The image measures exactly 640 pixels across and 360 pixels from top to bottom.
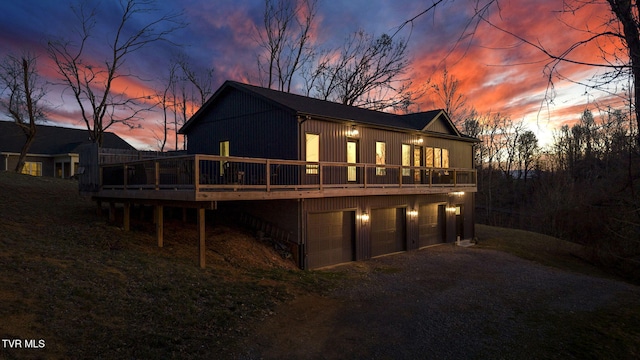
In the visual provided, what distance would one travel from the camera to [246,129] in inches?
640

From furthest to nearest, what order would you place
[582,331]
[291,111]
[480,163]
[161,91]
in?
1. [480,163]
2. [161,91]
3. [291,111]
4. [582,331]

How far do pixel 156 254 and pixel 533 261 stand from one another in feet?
56.2

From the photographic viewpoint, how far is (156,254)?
435 inches

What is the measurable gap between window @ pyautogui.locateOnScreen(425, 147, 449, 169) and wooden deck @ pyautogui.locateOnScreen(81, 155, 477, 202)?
2.37 m

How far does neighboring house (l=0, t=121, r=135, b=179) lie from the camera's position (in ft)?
98.6

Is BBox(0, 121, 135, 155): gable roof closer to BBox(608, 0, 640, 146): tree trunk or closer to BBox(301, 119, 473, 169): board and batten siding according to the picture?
BBox(301, 119, 473, 169): board and batten siding

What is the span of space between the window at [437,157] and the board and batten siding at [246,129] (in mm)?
9388

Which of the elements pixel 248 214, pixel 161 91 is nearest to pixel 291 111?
pixel 248 214

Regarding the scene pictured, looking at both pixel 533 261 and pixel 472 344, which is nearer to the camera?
pixel 472 344

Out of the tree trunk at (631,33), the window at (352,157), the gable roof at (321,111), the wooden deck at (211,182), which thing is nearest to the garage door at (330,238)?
the wooden deck at (211,182)

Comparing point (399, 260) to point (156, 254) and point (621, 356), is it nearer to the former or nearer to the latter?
point (621, 356)

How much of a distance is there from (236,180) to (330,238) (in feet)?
14.7

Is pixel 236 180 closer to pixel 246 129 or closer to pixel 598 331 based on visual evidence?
pixel 246 129

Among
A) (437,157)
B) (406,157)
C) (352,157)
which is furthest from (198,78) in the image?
(352,157)
